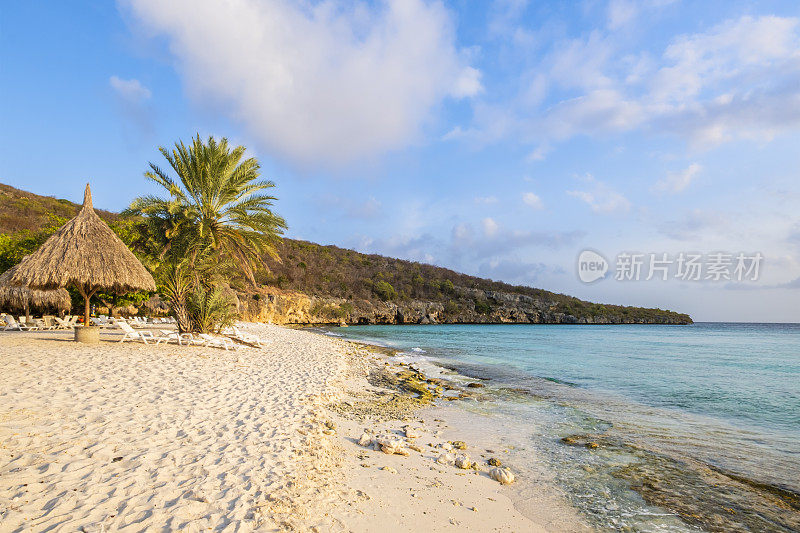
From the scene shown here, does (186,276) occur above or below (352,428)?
above

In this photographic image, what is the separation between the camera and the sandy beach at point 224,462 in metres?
3.12

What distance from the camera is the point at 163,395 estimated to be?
248 inches

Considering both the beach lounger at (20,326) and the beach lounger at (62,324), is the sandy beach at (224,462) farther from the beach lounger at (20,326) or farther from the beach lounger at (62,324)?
the beach lounger at (62,324)

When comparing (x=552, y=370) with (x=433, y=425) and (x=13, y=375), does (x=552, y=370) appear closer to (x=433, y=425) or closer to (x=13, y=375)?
(x=433, y=425)

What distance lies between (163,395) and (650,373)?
56.2 feet

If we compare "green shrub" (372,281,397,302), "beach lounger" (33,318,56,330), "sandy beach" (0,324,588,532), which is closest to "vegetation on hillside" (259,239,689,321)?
"green shrub" (372,281,397,302)

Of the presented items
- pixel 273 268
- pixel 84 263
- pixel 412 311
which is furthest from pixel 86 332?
pixel 412 311

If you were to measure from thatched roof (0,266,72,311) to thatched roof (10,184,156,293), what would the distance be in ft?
31.6

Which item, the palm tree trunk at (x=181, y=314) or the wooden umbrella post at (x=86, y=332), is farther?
the palm tree trunk at (x=181, y=314)

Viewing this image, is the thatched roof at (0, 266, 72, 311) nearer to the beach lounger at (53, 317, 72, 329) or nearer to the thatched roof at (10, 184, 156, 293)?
the beach lounger at (53, 317, 72, 329)

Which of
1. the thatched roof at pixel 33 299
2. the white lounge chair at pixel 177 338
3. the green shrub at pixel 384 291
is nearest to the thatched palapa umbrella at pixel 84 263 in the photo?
the white lounge chair at pixel 177 338

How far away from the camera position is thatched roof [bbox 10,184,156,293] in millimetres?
10906

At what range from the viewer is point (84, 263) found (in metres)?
11.3

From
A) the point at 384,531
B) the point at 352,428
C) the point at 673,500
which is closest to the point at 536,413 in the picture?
the point at 673,500
